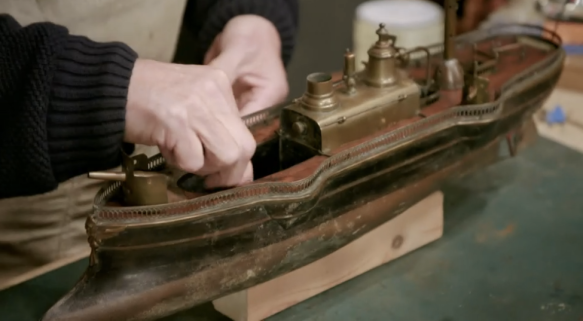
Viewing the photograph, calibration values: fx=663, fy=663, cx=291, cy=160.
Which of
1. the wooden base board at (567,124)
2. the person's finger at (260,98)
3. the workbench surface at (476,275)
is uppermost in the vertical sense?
the person's finger at (260,98)

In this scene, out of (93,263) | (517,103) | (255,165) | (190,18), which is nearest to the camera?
(93,263)

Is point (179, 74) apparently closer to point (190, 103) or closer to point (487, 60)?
point (190, 103)

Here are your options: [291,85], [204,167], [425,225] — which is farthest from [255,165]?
[291,85]

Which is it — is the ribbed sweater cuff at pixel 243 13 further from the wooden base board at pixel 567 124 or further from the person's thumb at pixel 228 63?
the wooden base board at pixel 567 124

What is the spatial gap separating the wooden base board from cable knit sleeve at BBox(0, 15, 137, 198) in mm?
880

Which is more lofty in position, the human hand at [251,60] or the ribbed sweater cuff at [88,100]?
the ribbed sweater cuff at [88,100]

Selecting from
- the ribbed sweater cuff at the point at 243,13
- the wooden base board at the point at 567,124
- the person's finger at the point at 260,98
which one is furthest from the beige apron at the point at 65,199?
the wooden base board at the point at 567,124

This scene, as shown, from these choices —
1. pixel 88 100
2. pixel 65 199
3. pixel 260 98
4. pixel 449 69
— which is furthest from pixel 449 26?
pixel 65 199

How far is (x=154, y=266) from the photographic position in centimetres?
73

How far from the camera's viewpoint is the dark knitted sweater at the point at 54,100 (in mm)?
750

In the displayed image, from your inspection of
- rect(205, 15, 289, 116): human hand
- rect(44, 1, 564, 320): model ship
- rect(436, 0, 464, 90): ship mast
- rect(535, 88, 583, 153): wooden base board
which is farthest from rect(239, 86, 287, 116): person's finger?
rect(535, 88, 583, 153): wooden base board

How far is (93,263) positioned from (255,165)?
0.27 m

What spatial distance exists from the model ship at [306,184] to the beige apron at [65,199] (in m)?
0.28

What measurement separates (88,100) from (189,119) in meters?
0.12
